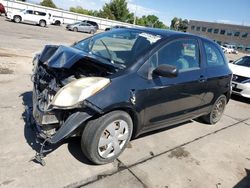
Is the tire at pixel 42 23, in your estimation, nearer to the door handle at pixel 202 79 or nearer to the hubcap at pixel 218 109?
the hubcap at pixel 218 109

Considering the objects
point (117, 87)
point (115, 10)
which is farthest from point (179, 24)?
point (117, 87)

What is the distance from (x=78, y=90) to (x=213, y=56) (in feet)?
10.0

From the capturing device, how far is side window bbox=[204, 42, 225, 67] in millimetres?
4797

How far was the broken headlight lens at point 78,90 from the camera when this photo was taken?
2.97 metres

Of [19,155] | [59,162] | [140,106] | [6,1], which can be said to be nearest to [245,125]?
[140,106]

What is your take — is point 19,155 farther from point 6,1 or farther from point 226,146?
point 6,1

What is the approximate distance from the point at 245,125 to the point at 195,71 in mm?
2414

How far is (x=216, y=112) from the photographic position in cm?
548

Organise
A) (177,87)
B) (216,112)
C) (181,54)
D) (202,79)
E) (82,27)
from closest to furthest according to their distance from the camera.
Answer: (177,87) < (181,54) < (202,79) < (216,112) < (82,27)

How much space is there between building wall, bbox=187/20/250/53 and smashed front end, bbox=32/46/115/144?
7661 centimetres

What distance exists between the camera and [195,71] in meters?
4.37

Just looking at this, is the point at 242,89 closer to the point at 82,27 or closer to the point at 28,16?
the point at 28,16

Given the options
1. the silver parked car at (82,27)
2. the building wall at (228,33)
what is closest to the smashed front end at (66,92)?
the silver parked car at (82,27)

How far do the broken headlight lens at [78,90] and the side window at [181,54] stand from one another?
1035mm
